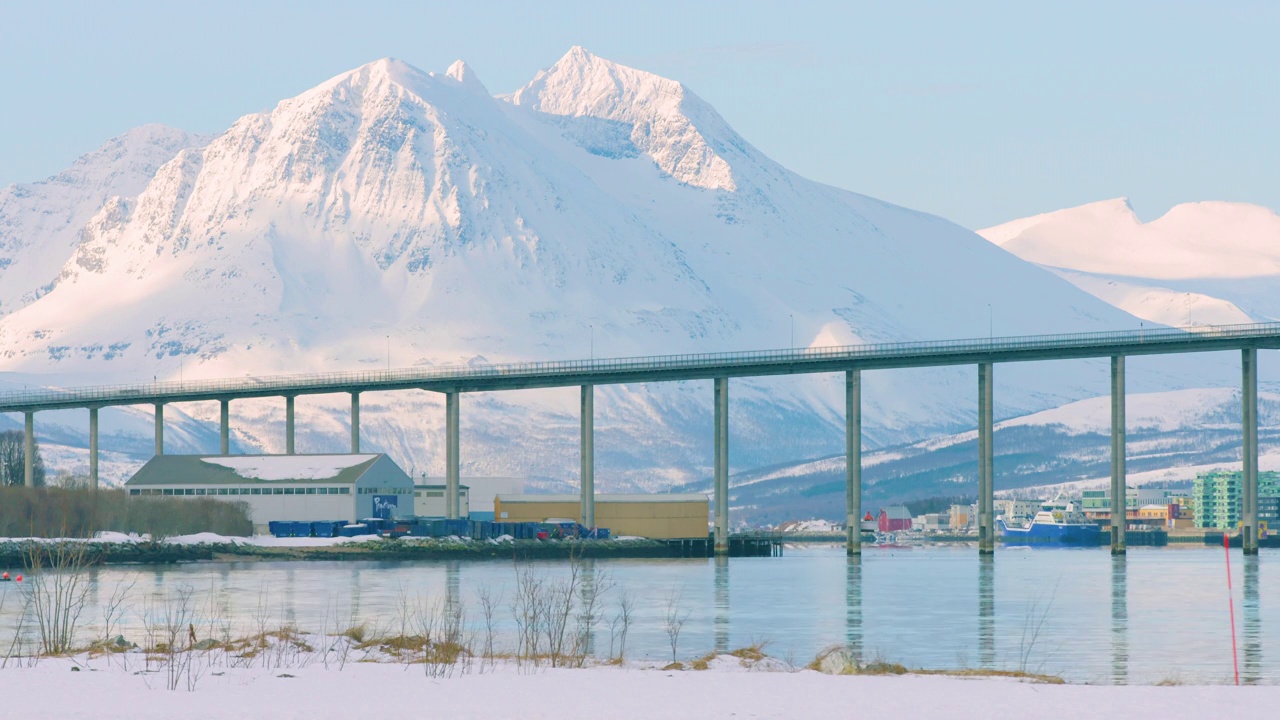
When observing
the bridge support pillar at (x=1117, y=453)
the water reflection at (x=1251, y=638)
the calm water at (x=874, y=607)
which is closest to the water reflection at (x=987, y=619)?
the calm water at (x=874, y=607)

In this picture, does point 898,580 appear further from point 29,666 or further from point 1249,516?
point 29,666

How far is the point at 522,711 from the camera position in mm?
35469

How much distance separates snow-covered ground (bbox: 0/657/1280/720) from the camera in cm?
3525

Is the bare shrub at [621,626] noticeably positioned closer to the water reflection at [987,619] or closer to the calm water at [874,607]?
the calm water at [874,607]

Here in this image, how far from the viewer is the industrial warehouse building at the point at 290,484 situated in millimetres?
177750

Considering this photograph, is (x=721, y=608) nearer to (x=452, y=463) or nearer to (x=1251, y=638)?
(x=1251, y=638)

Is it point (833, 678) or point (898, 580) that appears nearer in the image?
point (833, 678)

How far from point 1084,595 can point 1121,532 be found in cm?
8163

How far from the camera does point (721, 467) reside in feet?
572

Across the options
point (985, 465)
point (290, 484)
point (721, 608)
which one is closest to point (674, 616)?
point (721, 608)

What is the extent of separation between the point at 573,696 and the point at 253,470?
14914cm

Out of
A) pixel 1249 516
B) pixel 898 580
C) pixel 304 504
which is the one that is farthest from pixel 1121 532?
pixel 304 504

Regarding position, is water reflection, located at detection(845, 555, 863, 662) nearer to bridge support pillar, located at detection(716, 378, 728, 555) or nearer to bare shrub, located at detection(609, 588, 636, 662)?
bare shrub, located at detection(609, 588, 636, 662)

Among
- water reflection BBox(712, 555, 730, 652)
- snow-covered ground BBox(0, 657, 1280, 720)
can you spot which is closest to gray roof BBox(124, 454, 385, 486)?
water reflection BBox(712, 555, 730, 652)
